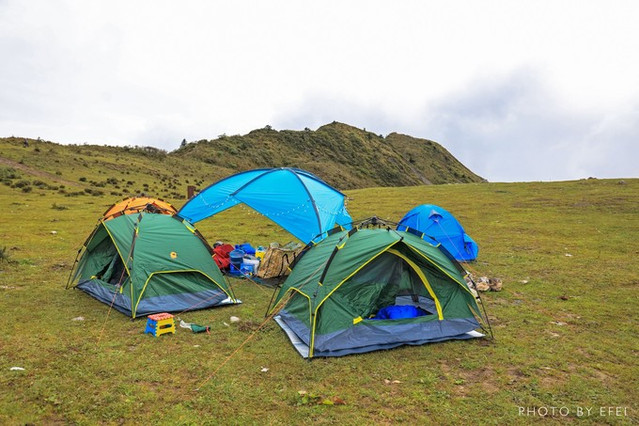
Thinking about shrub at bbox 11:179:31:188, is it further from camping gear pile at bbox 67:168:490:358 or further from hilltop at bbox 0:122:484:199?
camping gear pile at bbox 67:168:490:358

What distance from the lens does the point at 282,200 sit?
12.8m

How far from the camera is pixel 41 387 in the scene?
5.98 m

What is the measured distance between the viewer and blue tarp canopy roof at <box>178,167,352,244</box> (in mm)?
12430

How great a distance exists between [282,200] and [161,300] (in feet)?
16.2

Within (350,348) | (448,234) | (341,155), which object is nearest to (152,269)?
(350,348)

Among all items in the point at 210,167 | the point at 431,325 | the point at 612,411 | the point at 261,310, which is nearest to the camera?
the point at 612,411

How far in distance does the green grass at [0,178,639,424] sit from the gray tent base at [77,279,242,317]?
0.24 metres

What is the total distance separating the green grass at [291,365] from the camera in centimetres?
558

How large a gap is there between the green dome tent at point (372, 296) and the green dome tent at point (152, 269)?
2270mm

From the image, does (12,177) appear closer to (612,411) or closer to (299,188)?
(299,188)

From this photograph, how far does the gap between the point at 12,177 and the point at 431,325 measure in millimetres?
37526

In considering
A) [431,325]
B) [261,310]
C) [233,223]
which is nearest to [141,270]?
[261,310]

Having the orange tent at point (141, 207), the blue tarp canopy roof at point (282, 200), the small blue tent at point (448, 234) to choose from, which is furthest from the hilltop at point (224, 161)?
the small blue tent at point (448, 234)

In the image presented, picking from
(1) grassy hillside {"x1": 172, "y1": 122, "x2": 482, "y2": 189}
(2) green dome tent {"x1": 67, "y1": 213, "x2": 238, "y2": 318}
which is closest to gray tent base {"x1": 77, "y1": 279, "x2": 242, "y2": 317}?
(2) green dome tent {"x1": 67, "y1": 213, "x2": 238, "y2": 318}
